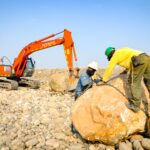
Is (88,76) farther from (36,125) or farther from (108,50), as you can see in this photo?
(36,125)

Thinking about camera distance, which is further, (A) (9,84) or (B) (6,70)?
(B) (6,70)

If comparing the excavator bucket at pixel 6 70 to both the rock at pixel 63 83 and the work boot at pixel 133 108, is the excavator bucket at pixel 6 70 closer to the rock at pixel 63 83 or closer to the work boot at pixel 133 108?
the rock at pixel 63 83

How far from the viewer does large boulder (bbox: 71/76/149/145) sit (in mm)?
7191

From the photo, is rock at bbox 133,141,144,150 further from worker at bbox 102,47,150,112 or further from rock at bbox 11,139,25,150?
rock at bbox 11,139,25,150

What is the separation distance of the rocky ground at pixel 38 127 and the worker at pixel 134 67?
902mm

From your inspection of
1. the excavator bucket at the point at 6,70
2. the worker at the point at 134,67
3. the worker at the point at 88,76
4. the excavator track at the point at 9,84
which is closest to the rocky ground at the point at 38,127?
the worker at the point at 134,67

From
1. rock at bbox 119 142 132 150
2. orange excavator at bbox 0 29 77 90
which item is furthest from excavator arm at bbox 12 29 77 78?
rock at bbox 119 142 132 150

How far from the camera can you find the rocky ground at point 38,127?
7574 mm

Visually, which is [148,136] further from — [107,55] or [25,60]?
[25,60]

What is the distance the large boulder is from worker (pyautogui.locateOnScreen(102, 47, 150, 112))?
245 mm

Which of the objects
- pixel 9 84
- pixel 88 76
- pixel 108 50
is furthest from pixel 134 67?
pixel 9 84

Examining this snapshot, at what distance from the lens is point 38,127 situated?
9297 mm

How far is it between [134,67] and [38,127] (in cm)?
355

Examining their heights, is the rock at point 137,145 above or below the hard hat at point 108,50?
below
